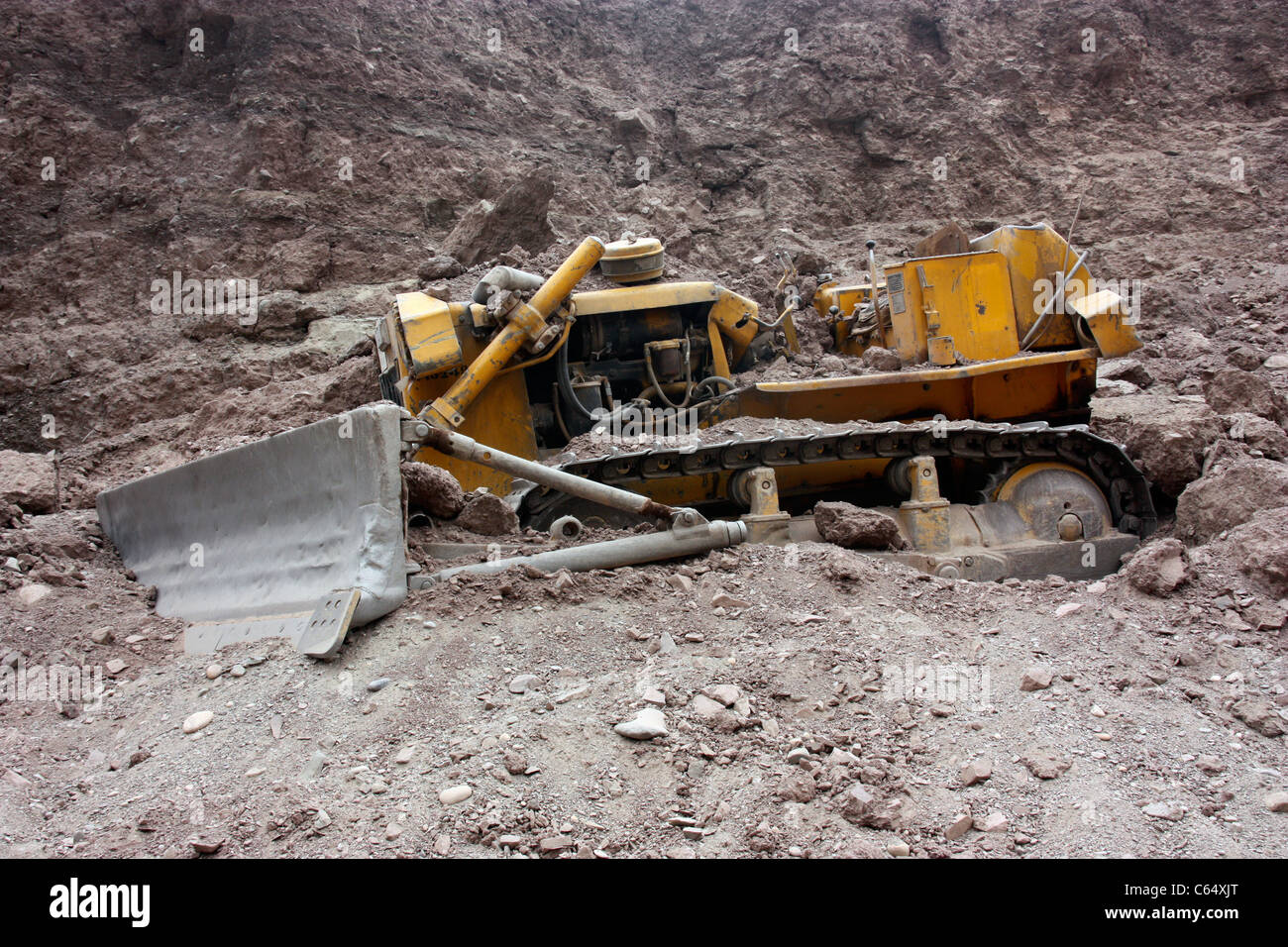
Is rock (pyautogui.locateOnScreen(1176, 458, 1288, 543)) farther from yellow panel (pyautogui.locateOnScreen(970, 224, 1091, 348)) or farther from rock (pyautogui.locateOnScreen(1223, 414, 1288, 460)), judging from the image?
yellow panel (pyautogui.locateOnScreen(970, 224, 1091, 348))

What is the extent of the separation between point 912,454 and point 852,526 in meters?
0.99

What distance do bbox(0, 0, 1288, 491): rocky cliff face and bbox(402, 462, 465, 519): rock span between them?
166 inches

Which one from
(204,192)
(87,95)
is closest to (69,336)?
(204,192)

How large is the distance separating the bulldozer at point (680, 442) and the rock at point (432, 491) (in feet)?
0.42

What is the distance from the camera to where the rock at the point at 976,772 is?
2555mm

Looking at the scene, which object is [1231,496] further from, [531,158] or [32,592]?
[531,158]

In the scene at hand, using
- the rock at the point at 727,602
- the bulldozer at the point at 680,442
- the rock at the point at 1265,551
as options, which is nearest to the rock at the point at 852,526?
the bulldozer at the point at 680,442

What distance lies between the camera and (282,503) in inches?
155

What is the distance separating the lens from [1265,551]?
3631mm

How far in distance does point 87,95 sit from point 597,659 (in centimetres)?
1084

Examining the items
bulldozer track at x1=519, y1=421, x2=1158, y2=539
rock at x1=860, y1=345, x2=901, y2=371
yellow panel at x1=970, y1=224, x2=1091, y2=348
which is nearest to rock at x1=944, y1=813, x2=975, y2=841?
bulldozer track at x1=519, y1=421, x2=1158, y2=539

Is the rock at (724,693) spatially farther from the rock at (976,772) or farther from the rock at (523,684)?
the rock at (976,772)
